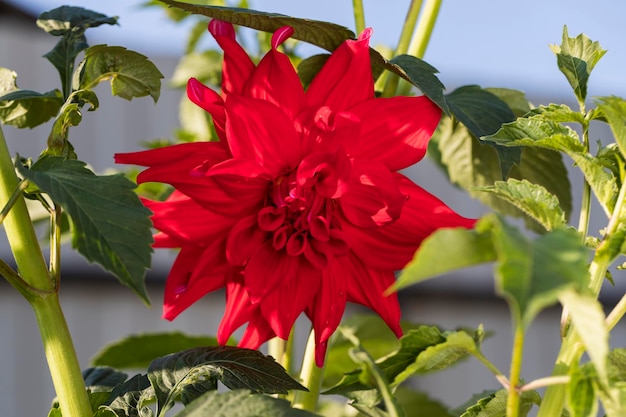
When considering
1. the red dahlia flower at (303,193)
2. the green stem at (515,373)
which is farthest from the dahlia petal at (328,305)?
the green stem at (515,373)

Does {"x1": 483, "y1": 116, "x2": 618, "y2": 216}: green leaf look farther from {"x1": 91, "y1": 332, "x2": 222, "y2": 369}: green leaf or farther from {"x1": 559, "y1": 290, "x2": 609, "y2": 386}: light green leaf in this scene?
{"x1": 91, "y1": 332, "x2": 222, "y2": 369}: green leaf

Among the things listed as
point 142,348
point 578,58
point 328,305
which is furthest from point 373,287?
point 142,348

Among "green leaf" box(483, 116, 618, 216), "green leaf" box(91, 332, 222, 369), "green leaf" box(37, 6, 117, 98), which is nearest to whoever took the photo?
"green leaf" box(483, 116, 618, 216)

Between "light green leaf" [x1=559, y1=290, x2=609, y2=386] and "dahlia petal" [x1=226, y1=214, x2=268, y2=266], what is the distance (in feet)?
0.55

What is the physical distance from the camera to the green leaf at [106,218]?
280 millimetres

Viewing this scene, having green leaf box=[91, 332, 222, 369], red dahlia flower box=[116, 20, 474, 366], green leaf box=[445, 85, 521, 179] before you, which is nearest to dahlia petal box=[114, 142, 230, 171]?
red dahlia flower box=[116, 20, 474, 366]

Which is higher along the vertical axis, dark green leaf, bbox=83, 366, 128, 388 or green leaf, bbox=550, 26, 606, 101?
green leaf, bbox=550, 26, 606, 101

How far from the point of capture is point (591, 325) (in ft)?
0.67

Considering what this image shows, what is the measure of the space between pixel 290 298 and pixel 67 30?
0.18 m

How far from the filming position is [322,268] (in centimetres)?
35

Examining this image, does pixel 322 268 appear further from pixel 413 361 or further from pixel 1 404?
pixel 1 404

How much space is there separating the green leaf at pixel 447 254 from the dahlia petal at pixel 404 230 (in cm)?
13

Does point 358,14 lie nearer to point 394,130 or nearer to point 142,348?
point 394,130

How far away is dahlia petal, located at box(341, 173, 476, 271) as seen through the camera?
0.35 meters
